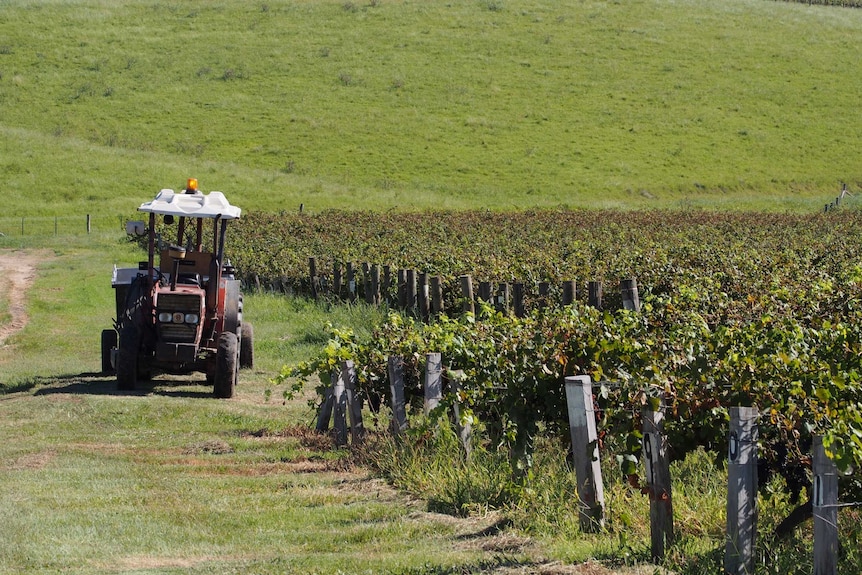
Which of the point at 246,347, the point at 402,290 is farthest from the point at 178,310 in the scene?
the point at 402,290

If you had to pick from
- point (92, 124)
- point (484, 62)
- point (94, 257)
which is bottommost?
point (94, 257)

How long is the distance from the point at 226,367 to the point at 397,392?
5.00 meters

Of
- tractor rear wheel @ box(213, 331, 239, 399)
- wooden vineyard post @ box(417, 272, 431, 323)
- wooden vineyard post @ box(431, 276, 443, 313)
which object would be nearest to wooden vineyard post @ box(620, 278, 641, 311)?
tractor rear wheel @ box(213, 331, 239, 399)

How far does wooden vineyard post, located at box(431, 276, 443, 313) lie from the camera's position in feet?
60.0

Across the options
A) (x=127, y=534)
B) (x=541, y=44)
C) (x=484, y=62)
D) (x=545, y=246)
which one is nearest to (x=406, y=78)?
(x=484, y=62)

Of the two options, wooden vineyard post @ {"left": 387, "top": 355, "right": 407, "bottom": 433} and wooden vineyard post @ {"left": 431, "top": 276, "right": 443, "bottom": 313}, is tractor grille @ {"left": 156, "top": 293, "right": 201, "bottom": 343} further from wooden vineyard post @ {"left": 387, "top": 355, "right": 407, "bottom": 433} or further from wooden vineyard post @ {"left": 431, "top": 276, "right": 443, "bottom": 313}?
wooden vineyard post @ {"left": 387, "top": 355, "right": 407, "bottom": 433}

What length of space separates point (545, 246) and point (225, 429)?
13345 millimetres

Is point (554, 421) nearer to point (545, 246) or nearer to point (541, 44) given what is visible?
point (545, 246)

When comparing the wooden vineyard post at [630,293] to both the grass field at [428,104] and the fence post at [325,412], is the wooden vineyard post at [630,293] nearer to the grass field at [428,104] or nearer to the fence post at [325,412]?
the fence post at [325,412]

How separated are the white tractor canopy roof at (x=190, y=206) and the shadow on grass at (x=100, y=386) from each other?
7.56 feet

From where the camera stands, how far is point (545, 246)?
25.0 meters

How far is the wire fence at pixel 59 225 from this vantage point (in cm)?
4672

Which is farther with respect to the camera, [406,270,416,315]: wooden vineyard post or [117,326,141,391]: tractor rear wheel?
[406,270,416,315]: wooden vineyard post

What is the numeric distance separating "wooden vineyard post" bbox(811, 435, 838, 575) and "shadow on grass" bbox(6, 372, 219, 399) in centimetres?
1045
